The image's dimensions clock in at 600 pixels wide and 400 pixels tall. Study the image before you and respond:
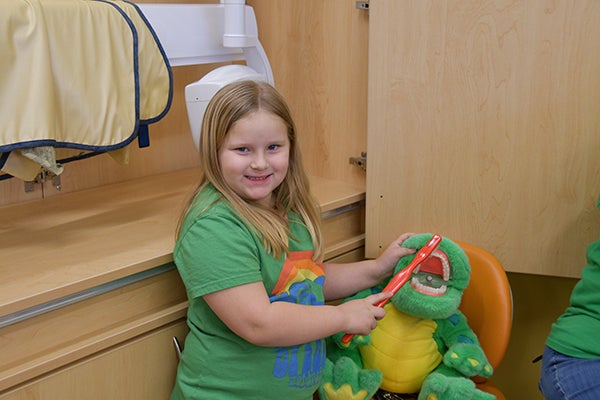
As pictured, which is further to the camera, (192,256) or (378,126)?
(378,126)

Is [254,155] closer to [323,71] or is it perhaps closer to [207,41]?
[207,41]

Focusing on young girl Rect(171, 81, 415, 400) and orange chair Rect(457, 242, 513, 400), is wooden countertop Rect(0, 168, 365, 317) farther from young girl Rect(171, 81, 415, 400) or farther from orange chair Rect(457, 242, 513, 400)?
orange chair Rect(457, 242, 513, 400)

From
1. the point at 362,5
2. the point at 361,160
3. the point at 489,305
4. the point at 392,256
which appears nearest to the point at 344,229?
the point at 361,160

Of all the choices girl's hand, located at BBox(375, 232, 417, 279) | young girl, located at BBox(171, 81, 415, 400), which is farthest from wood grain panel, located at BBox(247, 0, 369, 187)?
young girl, located at BBox(171, 81, 415, 400)

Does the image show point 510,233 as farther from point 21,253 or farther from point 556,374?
point 21,253

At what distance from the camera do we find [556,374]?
1.24m

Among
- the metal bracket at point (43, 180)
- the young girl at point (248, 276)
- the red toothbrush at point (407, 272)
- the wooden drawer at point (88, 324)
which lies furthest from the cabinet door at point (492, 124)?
the metal bracket at point (43, 180)

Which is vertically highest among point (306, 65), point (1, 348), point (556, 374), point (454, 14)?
point (454, 14)

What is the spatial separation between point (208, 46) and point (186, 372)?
0.67 metres

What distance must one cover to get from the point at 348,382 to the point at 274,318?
11.2 inches

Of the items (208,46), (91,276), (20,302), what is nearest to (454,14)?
(208,46)

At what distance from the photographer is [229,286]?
1.09m

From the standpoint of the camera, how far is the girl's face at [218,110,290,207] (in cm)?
115

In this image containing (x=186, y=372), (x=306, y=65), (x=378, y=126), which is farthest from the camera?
(x=306, y=65)
